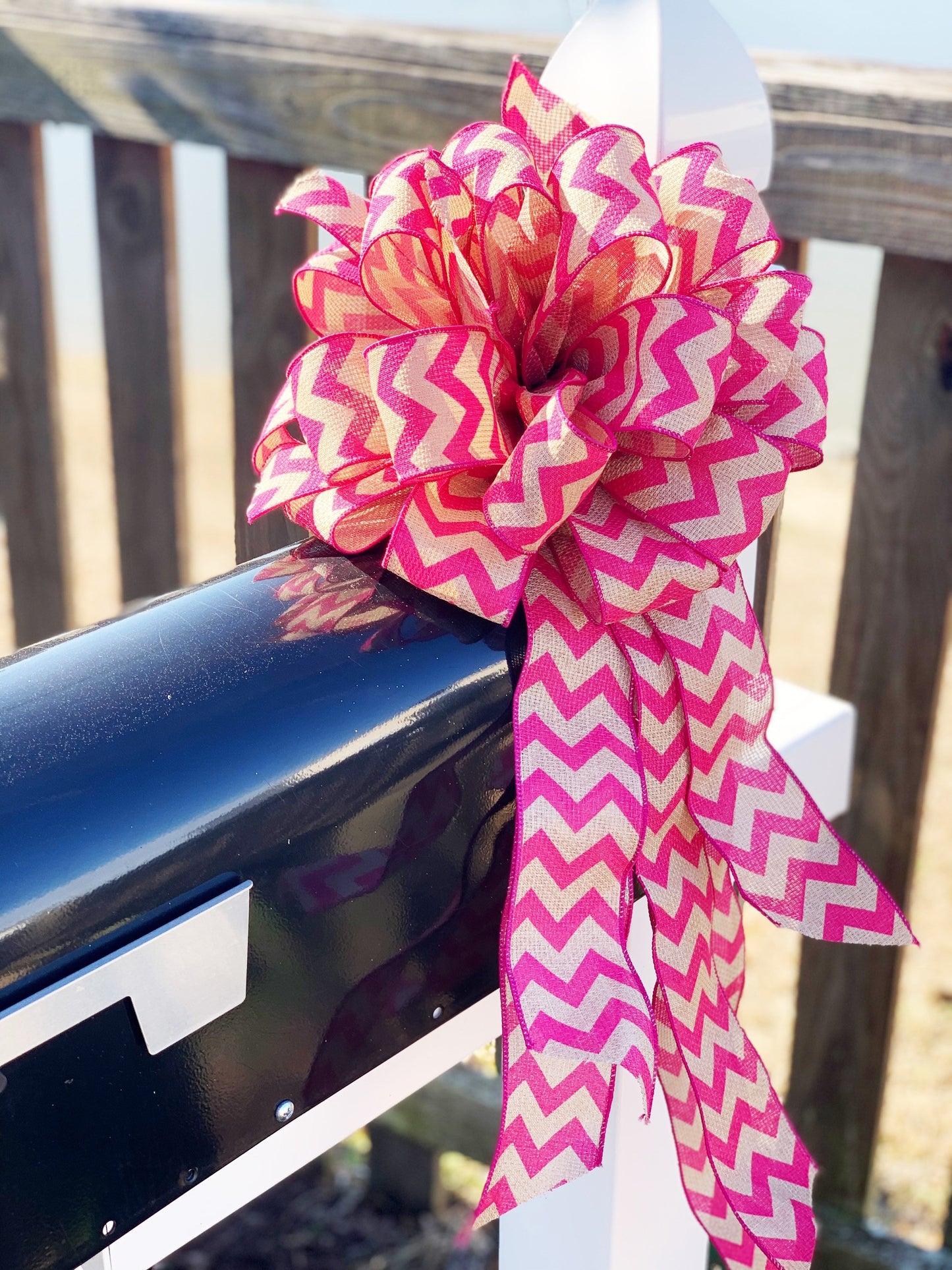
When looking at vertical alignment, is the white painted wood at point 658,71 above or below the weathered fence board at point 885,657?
above

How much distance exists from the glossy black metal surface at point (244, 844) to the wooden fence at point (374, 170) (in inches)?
19.5

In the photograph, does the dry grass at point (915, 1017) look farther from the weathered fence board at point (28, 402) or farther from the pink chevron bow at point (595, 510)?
the weathered fence board at point (28, 402)

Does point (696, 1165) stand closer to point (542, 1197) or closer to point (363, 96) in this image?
point (542, 1197)

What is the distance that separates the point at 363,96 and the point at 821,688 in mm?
1731

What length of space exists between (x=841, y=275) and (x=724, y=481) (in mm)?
4693

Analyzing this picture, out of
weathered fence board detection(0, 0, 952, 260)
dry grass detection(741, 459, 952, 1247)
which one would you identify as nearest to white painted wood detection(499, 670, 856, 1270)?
weathered fence board detection(0, 0, 952, 260)

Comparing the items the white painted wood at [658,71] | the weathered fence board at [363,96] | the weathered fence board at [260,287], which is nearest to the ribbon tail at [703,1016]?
the white painted wood at [658,71]

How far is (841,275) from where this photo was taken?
4828 millimetres

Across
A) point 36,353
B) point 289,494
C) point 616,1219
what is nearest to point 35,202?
point 36,353

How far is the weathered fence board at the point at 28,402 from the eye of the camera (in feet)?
5.14

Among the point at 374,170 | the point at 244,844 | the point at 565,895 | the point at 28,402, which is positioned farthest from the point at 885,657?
the point at 28,402

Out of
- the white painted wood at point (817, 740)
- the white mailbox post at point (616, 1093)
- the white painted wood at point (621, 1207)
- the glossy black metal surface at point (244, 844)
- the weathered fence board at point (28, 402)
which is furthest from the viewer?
Answer: the weathered fence board at point (28, 402)

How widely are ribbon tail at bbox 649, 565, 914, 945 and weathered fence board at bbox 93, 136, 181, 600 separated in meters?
1.10

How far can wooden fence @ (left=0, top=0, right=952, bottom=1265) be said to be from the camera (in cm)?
103
